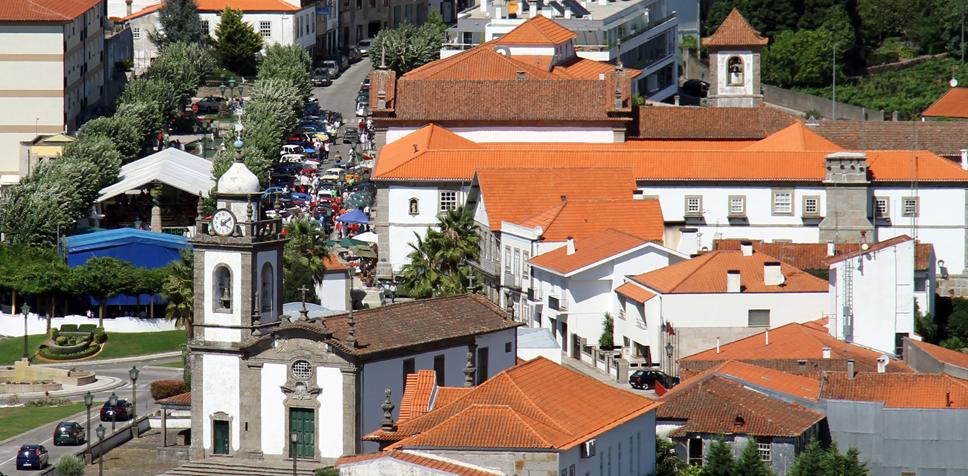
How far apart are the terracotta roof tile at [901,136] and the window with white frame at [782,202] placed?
14506 mm

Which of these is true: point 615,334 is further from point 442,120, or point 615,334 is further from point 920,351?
point 442,120

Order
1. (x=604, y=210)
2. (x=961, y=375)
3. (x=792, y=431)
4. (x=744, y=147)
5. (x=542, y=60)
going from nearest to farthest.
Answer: (x=792, y=431)
(x=961, y=375)
(x=604, y=210)
(x=744, y=147)
(x=542, y=60)

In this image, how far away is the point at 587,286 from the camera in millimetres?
127750

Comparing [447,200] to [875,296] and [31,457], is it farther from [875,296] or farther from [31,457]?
[31,457]

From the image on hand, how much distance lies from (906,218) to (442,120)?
2833 centimetres

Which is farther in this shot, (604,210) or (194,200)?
(194,200)

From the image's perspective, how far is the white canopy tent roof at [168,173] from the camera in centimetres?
15888

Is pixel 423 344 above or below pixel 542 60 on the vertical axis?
below

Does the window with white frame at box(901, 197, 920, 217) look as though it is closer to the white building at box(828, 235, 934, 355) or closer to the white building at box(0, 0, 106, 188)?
the white building at box(828, 235, 934, 355)

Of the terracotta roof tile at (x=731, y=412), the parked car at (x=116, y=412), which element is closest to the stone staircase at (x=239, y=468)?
the terracotta roof tile at (x=731, y=412)

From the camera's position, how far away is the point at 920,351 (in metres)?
117

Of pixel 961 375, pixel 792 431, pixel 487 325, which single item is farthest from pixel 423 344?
pixel 961 375

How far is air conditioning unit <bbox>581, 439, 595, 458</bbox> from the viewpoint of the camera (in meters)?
88.1

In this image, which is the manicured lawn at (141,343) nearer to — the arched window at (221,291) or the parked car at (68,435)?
the parked car at (68,435)
